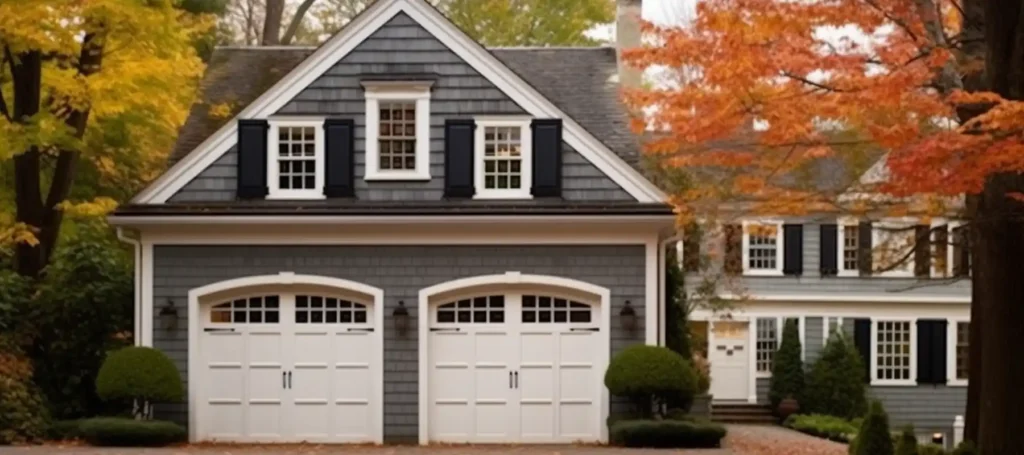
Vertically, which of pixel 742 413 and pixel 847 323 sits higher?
pixel 847 323

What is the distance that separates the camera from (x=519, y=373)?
901 inches

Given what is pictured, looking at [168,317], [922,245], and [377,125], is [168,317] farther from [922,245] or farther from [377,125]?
[922,245]

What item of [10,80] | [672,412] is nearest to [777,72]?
[672,412]

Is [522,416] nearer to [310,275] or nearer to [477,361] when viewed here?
[477,361]

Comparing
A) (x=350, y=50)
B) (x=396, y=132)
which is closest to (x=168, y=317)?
(x=396, y=132)

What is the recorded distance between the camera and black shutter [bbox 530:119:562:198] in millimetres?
22719

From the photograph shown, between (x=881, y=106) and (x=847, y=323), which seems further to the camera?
(x=847, y=323)

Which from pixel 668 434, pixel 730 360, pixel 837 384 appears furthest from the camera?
pixel 730 360

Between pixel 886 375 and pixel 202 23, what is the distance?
1913 centimetres

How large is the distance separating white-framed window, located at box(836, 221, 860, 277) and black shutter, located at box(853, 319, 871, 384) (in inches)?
46.9

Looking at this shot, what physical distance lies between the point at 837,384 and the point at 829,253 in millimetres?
3521

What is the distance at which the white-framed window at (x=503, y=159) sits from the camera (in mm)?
22859

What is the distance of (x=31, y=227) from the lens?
988 inches

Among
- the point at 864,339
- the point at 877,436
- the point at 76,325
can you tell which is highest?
the point at 76,325
